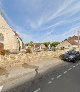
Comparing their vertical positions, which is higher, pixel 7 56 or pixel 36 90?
pixel 7 56

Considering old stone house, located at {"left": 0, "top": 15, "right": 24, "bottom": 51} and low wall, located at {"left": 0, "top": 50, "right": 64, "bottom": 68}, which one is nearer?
low wall, located at {"left": 0, "top": 50, "right": 64, "bottom": 68}

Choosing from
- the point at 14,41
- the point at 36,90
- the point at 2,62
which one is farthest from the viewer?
the point at 14,41

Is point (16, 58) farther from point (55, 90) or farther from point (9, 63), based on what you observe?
point (55, 90)

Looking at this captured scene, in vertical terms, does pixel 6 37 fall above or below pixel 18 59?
above

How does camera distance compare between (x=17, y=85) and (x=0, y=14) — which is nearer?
(x=17, y=85)

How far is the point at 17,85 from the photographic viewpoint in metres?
13.1

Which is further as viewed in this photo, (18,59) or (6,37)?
(6,37)

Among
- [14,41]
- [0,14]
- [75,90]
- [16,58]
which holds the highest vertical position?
[0,14]

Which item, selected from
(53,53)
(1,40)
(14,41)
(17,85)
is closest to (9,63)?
(17,85)

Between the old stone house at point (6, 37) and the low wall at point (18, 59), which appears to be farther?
the old stone house at point (6, 37)

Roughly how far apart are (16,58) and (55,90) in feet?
49.0

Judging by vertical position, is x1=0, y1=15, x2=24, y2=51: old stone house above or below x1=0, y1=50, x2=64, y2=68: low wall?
above

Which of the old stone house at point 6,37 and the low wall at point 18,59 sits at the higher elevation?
the old stone house at point 6,37

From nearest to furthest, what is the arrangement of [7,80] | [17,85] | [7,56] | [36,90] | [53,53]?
[36,90] → [17,85] → [7,80] → [7,56] → [53,53]
